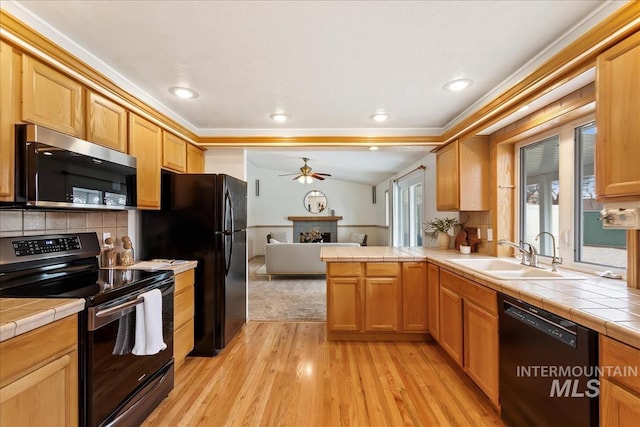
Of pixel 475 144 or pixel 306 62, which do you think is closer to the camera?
pixel 306 62

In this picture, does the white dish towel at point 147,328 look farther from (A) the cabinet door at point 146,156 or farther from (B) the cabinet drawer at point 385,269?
(B) the cabinet drawer at point 385,269

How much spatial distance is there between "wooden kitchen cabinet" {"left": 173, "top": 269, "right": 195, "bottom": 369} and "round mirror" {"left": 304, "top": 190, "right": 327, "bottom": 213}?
671 centimetres

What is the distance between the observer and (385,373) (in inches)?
92.3

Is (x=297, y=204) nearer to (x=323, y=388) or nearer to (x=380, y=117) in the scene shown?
(x=380, y=117)

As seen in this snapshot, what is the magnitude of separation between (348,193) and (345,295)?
6595mm

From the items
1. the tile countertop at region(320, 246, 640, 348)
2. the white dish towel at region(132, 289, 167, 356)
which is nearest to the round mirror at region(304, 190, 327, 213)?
the tile countertop at region(320, 246, 640, 348)

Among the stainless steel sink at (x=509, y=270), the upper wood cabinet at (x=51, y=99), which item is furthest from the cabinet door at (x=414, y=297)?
the upper wood cabinet at (x=51, y=99)

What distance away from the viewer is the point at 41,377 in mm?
1145

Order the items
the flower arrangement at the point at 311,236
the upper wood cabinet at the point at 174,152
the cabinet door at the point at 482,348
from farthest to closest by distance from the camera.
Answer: the flower arrangement at the point at 311,236, the upper wood cabinet at the point at 174,152, the cabinet door at the point at 482,348

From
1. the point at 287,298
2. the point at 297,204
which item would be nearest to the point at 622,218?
the point at 287,298

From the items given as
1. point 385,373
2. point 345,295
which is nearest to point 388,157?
point 345,295

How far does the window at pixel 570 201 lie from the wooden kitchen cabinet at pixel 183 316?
2.73 meters

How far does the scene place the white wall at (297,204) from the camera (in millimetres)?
9125

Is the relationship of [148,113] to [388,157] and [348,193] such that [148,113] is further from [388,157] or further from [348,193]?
[348,193]
